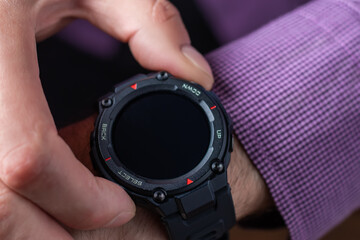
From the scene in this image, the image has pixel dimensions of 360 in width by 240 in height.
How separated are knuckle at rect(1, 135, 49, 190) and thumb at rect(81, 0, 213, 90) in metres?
0.36

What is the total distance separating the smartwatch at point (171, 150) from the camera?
763 mm

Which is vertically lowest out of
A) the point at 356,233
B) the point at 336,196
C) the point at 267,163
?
the point at 356,233

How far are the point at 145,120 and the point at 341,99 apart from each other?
441mm

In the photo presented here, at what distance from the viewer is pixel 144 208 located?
0.83m

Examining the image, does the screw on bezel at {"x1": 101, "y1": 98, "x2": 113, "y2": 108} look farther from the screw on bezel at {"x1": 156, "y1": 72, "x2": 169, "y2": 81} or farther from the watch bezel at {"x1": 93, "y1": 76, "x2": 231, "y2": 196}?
the screw on bezel at {"x1": 156, "y1": 72, "x2": 169, "y2": 81}

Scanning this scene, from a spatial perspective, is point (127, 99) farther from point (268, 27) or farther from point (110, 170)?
point (268, 27)

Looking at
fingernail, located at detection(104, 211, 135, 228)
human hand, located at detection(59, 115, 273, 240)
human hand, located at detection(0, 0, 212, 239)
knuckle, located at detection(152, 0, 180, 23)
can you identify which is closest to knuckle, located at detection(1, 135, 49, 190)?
human hand, located at detection(0, 0, 212, 239)

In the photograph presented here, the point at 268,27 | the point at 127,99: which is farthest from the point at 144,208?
the point at 268,27

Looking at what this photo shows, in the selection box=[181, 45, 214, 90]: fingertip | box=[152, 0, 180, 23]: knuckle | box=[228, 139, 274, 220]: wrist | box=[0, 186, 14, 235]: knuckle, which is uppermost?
box=[152, 0, 180, 23]: knuckle

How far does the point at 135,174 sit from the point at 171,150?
86mm

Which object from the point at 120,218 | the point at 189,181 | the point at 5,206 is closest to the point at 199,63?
the point at 189,181

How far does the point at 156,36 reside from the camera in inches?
33.8

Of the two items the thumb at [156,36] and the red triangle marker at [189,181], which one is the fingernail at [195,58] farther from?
the red triangle marker at [189,181]

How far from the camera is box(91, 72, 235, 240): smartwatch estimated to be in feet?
2.50
